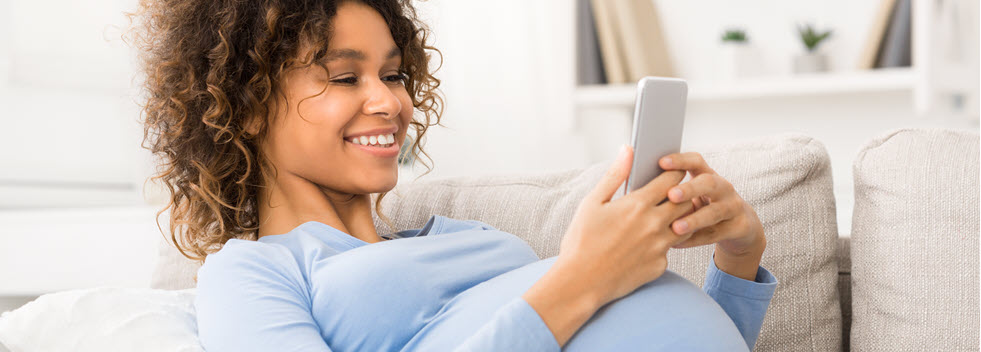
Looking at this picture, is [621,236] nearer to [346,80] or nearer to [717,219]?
[717,219]

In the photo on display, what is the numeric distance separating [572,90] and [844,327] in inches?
41.3

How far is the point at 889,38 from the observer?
181 centimetres

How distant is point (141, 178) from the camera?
7.98ft

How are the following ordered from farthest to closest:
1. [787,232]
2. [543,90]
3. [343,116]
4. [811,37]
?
[543,90]
[811,37]
[787,232]
[343,116]

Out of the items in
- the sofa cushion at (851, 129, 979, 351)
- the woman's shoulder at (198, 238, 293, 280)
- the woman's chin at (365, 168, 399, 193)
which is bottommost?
the sofa cushion at (851, 129, 979, 351)

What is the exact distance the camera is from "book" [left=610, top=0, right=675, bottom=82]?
6.54 feet

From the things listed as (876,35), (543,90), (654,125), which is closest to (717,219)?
(654,125)

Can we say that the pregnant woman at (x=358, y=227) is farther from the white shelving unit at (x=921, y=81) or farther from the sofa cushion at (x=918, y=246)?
the white shelving unit at (x=921, y=81)

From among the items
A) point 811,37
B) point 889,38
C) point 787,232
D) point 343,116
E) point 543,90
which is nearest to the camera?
point 343,116

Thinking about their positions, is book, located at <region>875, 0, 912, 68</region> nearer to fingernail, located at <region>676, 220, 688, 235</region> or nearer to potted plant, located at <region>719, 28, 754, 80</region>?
potted plant, located at <region>719, 28, 754, 80</region>

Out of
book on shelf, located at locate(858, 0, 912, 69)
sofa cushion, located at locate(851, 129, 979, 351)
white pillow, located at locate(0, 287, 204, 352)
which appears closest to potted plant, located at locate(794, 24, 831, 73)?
book on shelf, located at locate(858, 0, 912, 69)

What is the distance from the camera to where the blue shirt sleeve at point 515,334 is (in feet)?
2.20

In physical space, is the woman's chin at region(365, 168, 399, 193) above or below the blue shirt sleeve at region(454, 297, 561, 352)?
above

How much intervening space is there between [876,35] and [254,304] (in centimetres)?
159
